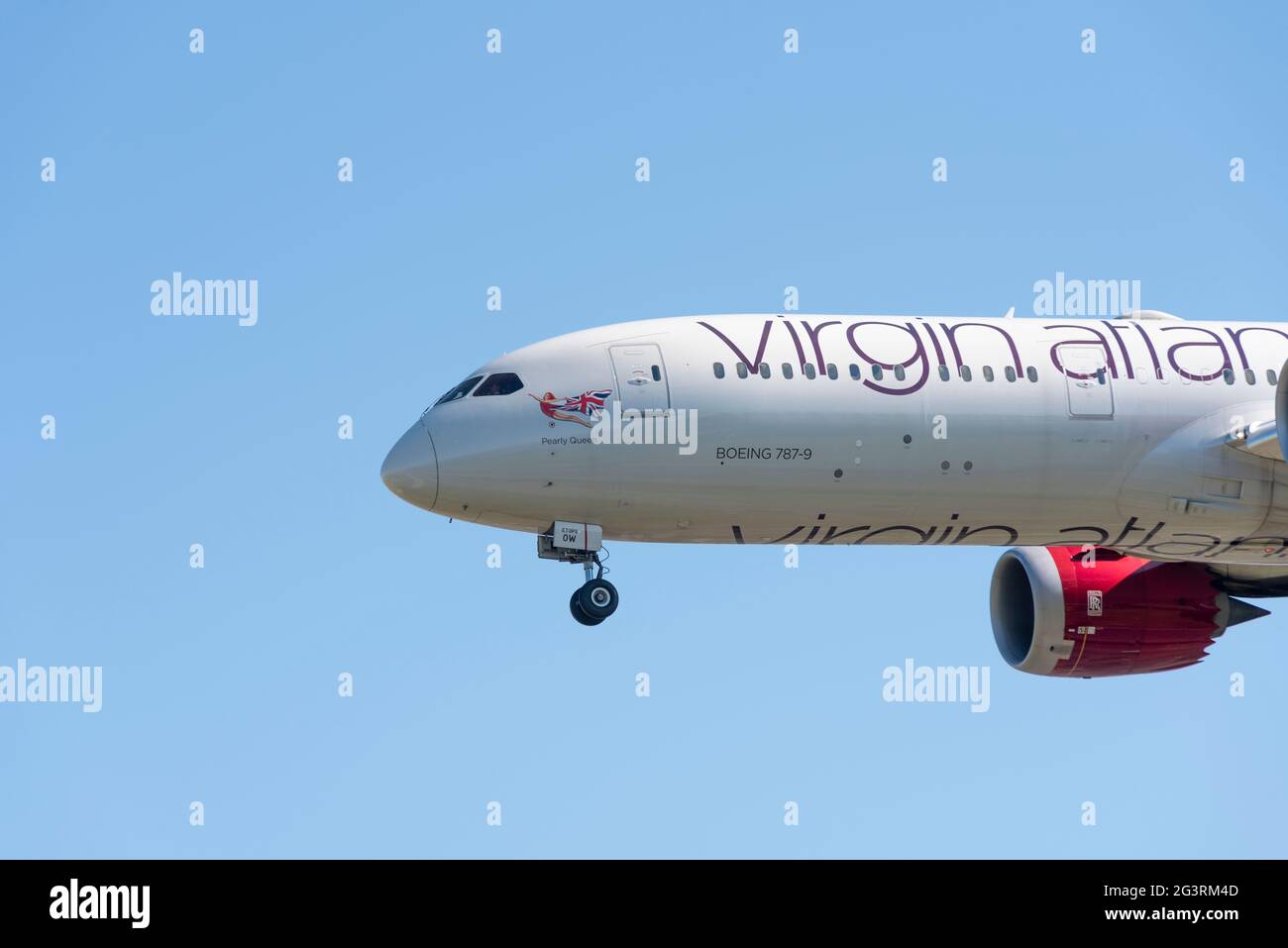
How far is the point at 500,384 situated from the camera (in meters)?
45.0

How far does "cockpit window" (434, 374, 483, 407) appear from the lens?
45.2 m

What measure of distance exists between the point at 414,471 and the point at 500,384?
2.34m

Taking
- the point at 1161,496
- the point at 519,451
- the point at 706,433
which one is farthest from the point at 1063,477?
the point at 519,451

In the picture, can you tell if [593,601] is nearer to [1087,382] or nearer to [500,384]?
[500,384]

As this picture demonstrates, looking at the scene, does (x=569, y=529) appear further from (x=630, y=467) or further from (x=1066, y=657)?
(x=1066, y=657)

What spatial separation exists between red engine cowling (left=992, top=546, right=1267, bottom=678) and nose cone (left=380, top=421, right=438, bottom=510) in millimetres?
14943

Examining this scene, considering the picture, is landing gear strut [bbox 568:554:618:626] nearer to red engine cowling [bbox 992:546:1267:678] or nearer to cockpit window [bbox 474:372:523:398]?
cockpit window [bbox 474:372:523:398]

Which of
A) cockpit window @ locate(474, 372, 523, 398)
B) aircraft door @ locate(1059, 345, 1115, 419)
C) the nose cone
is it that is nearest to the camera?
the nose cone

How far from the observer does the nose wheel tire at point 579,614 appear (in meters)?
44.3

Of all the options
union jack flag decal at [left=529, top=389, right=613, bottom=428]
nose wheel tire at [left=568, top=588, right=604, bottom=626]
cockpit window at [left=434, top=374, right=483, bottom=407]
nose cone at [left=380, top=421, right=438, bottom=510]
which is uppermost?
cockpit window at [left=434, top=374, right=483, bottom=407]

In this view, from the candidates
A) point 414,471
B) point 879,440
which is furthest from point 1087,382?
point 414,471

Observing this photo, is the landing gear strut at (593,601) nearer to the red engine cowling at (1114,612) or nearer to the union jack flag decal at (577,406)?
the union jack flag decal at (577,406)

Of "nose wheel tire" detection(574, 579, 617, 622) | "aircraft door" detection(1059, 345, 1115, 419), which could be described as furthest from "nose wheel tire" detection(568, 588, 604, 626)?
"aircraft door" detection(1059, 345, 1115, 419)

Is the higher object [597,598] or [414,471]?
[414,471]
